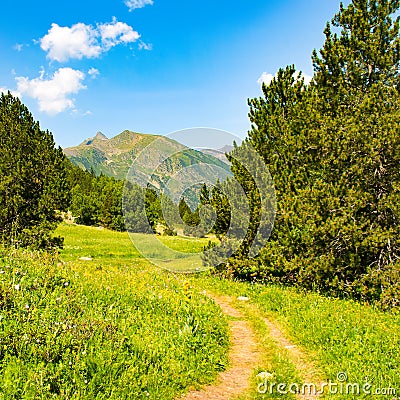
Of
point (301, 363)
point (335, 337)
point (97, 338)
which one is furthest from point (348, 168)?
point (97, 338)

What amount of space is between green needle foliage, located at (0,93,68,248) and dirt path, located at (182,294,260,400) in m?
14.4

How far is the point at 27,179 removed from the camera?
21.9m

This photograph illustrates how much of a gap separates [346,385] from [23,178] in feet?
64.7

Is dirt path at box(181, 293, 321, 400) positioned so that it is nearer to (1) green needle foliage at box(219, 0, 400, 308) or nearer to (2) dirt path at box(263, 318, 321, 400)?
(2) dirt path at box(263, 318, 321, 400)

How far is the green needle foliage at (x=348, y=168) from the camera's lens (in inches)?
510

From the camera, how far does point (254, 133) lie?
17047 mm

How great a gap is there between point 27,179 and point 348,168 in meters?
16.9

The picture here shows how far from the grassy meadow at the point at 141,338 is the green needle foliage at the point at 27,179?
10301 mm

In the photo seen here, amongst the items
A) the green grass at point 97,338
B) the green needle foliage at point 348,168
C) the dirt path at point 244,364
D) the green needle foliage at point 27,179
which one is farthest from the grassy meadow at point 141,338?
the green needle foliage at point 27,179

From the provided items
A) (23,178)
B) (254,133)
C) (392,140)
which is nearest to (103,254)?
→ (23,178)

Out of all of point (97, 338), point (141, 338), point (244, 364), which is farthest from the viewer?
point (244, 364)

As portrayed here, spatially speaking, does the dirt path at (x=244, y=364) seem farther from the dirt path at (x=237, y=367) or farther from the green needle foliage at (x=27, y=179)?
the green needle foliage at (x=27, y=179)

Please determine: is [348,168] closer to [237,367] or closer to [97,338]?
[237,367]

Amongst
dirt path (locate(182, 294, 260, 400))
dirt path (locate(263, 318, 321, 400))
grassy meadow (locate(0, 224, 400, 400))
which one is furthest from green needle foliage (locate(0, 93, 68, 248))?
dirt path (locate(263, 318, 321, 400))
